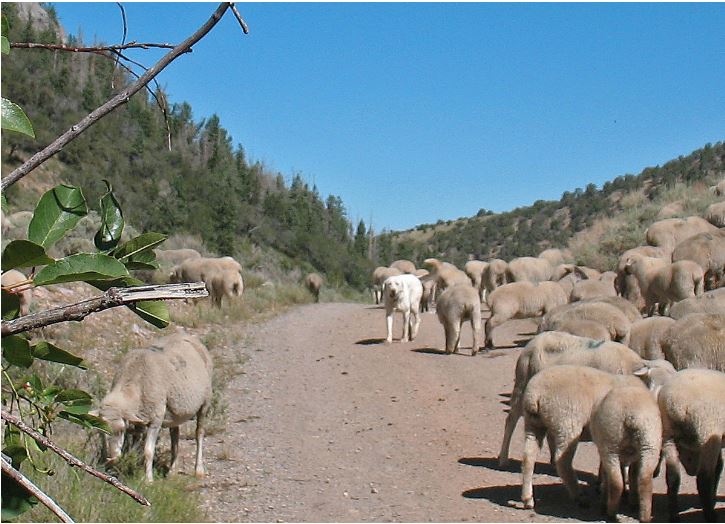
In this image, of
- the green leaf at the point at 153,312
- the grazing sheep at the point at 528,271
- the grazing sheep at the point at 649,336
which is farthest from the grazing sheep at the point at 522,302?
the green leaf at the point at 153,312

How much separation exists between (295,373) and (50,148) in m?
15.0

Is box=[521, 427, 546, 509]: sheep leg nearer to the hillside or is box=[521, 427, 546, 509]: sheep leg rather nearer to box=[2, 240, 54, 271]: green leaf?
box=[2, 240, 54, 271]: green leaf

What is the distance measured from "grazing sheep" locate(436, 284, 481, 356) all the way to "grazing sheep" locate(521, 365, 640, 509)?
8719mm

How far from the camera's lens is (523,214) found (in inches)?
2948

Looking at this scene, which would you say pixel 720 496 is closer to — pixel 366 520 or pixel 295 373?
pixel 366 520

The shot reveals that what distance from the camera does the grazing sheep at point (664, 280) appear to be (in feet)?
55.2

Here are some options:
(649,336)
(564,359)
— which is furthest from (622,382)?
(649,336)

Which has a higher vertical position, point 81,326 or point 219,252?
point 219,252

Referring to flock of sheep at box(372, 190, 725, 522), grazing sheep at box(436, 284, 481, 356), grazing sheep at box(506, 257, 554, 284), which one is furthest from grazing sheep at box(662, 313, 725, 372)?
→ grazing sheep at box(506, 257, 554, 284)

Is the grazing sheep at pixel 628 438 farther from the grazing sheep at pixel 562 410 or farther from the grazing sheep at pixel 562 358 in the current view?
the grazing sheep at pixel 562 358

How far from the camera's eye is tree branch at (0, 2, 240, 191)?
166 cm

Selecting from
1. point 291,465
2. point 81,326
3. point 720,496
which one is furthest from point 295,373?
point 720,496

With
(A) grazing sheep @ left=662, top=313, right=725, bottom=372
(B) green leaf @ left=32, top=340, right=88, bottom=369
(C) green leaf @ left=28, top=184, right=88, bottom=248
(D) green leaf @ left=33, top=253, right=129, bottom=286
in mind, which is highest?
(C) green leaf @ left=28, top=184, right=88, bottom=248

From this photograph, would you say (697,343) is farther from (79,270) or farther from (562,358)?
(79,270)
